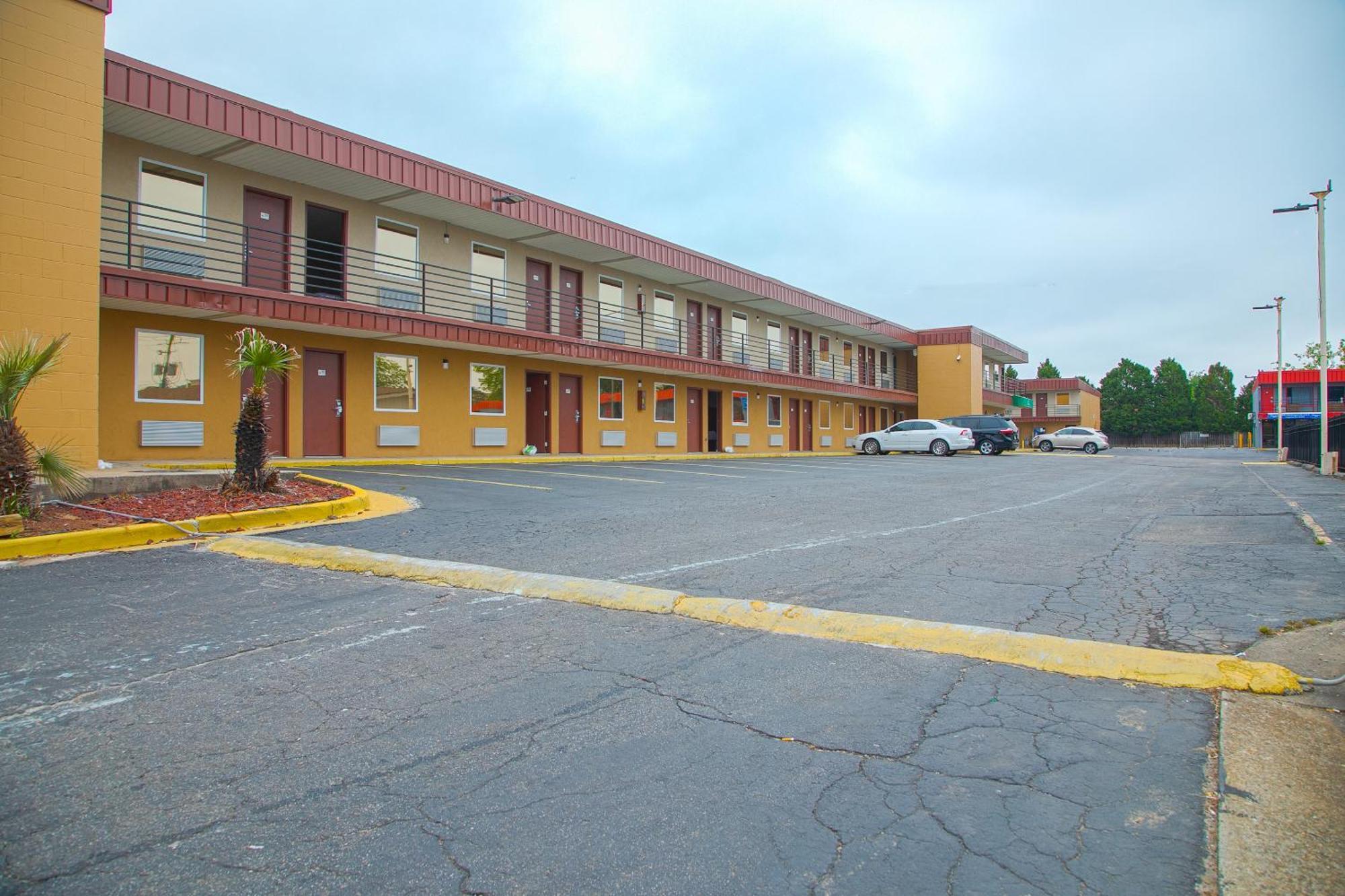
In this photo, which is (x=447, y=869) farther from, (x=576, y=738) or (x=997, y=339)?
(x=997, y=339)

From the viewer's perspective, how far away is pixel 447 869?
2354 mm

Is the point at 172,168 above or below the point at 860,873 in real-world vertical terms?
above

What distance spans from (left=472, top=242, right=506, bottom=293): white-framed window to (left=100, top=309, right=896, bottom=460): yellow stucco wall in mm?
1821

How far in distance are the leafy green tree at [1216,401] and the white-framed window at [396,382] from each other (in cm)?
11474

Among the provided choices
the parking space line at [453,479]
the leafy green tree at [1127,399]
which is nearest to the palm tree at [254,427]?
the parking space line at [453,479]

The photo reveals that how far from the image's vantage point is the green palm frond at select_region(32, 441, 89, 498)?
329 inches

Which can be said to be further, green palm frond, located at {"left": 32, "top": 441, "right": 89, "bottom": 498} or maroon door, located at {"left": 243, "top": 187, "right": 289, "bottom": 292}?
maroon door, located at {"left": 243, "top": 187, "right": 289, "bottom": 292}

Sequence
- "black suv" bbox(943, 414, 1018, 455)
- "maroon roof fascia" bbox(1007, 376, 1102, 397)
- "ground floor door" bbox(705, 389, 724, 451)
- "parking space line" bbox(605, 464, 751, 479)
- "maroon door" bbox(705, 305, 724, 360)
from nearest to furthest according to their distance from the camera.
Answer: "parking space line" bbox(605, 464, 751, 479)
"maroon door" bbox(705, 305, 724, 360)
"ground floor door" bbox(705, 389, 724, 451)
"black suv" bbox(943, 414, 1018, 455)
"maroon roof fascia" bbox(1007, 376, 1102, 397)

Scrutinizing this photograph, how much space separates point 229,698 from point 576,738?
1740 mm

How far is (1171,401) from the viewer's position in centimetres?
10994

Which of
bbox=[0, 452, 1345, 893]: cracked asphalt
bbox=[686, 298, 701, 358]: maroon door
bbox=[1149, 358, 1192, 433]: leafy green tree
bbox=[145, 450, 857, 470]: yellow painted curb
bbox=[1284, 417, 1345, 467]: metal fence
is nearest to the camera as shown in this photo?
bbox=[0, 452, 1345, 893]: cracked asphalt

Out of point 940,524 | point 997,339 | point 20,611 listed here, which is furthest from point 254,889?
point 997,339

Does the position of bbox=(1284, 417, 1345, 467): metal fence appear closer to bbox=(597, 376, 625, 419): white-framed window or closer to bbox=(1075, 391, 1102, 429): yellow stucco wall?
bbox=(597, 376, 625, 419): white-framed window

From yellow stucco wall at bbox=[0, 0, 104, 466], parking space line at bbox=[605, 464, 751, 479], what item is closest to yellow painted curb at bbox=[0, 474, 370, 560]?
yellow stucco wall at bbox=[0, 0, 104, 466]
